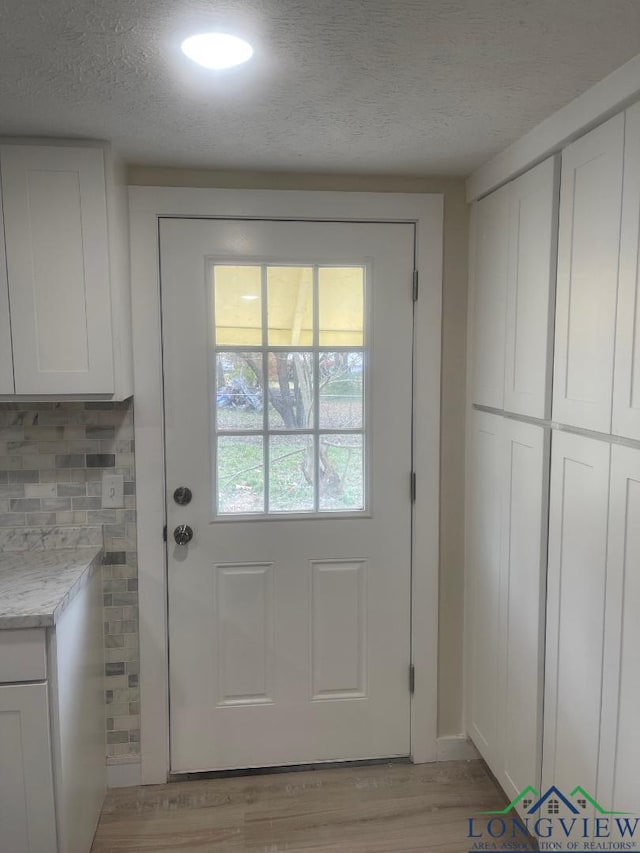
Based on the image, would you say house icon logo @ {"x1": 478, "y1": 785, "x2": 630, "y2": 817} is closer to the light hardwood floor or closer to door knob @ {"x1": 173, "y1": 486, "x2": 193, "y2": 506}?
the light hardwood floor

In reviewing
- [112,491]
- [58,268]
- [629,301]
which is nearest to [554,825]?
[629,301]

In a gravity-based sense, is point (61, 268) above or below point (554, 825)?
above

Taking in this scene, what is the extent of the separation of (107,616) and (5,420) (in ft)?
2.48

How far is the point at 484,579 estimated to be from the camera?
88.0 inches

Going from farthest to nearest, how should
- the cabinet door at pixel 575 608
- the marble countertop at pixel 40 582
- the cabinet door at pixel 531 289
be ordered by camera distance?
the cabinet door at pixel 531 289 < the marble countertop at pixel 40 582 < the cabinet door at pixel 575 608

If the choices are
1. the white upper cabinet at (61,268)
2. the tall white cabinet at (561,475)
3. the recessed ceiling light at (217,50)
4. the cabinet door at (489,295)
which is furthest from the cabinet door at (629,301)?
the white upper cabinet at (61,268)

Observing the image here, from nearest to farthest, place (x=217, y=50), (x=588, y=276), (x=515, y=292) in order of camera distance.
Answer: (x=217, y=50) < (x=588, y=276) < (x=515, y=292)

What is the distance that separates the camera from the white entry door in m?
2.24

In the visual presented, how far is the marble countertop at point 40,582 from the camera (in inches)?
65.1

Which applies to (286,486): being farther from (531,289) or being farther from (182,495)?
(531,289)

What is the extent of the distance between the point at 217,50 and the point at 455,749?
2.39 meters

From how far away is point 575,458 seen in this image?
1.63m

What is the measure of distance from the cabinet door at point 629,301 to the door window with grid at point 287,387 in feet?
3.31

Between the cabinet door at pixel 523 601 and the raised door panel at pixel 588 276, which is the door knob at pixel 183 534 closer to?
the cabinet door at pixel 523 601
